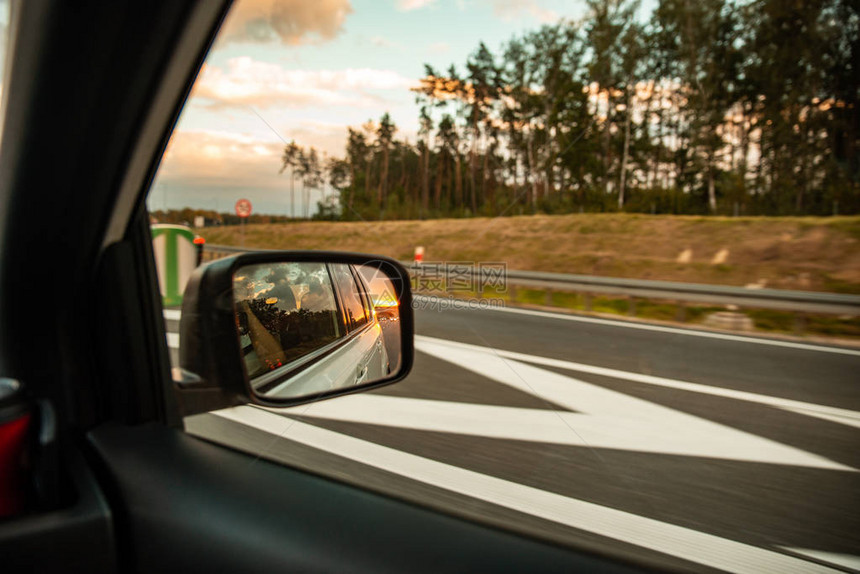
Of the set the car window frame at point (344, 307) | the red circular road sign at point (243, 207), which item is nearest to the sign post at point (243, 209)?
the red circular road sign at point (243, 207)

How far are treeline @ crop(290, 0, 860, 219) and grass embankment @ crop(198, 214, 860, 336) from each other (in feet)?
0.39

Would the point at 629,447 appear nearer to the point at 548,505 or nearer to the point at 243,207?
the point at 548,505

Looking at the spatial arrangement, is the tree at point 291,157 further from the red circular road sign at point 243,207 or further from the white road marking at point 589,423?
the white road marking at point 589,423

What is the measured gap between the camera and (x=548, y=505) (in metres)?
2.14

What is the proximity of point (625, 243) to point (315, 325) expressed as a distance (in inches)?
148

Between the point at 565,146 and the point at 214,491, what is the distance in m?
2.33

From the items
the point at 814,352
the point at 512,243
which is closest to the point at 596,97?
the point at 512,243

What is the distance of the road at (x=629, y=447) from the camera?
1.81 meters

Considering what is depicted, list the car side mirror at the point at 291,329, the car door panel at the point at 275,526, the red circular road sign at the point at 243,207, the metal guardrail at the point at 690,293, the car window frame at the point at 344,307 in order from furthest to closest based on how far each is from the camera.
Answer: the metal guardrail at the point at 690,293 < the red circular road sign at the point at 243,207 < the car window frame at the point at 344,307 < the car side mirror at the point at 291,329 < the car door panel at the point at 275,526

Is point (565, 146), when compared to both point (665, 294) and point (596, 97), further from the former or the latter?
point (665, 294)

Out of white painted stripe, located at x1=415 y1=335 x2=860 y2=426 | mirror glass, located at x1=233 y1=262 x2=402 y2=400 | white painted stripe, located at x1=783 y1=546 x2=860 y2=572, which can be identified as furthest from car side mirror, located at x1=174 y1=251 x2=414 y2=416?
white painted stripe, located at x1=415 y1=335 x2=860 y2=426

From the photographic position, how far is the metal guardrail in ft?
11.2

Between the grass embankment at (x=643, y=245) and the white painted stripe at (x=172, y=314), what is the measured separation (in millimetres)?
327

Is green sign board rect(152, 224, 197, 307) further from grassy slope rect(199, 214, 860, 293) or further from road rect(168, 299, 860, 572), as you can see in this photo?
road rect(168, 299, 860, 572)
